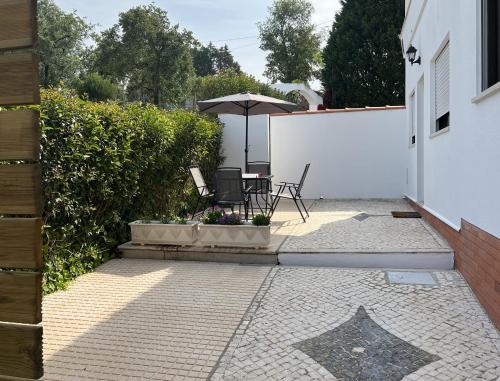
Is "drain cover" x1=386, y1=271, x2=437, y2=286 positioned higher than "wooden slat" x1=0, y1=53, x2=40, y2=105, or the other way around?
"wooden slat" x1=0, y1=53, x2=40, y2=105

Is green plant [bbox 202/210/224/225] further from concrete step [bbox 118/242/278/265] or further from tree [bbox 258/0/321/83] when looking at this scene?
tree [bbox 258/0/321/83]

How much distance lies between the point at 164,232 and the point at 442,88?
167 inches

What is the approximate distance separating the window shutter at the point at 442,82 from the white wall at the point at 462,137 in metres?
0.15

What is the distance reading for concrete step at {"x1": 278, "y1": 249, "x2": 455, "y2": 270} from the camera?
15.9 ft

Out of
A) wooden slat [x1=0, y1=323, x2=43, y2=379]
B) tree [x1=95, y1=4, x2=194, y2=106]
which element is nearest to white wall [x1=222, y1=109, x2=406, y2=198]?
wooden slat [x1=0, y1=323, x2=43, y2=379]

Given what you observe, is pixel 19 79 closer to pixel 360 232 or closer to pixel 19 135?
pixel 19 135

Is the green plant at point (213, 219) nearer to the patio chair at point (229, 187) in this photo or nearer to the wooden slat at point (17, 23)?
the patio chair at point (229, 187)

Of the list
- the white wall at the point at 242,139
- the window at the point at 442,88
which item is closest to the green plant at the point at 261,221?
the window at the point at 442,88

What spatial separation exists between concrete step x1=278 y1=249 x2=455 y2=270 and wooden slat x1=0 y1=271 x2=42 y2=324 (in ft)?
12.7

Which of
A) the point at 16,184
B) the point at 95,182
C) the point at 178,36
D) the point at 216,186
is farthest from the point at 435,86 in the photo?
the point at 178,36

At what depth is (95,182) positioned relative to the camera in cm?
499

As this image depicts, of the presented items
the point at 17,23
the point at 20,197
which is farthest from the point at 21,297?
the point at 17,23

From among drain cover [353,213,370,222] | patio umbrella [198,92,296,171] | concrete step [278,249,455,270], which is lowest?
concrete step [278,249,455,270]

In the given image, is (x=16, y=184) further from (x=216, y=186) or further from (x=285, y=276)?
(x=216, y=186)
